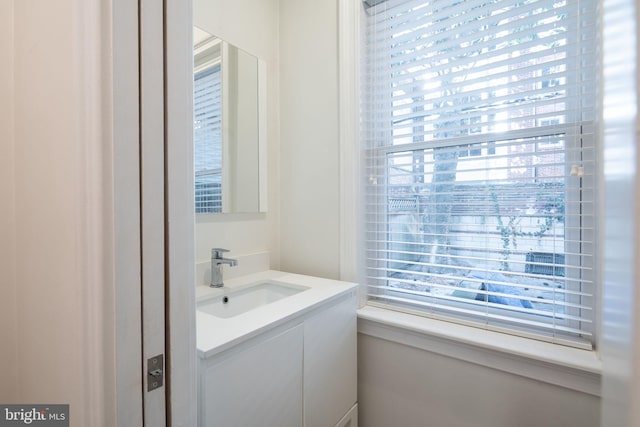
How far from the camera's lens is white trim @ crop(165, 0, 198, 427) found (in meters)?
0.53

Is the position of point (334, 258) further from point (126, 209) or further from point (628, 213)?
point (628, 213)

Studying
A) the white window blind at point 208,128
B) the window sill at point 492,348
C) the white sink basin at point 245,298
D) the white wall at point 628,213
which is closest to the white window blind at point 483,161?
the window sill at point 492,348

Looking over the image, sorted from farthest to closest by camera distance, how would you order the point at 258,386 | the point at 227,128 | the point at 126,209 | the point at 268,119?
the point at 268,119, the point at 227,128, the point at 258,386, the point at 126,209

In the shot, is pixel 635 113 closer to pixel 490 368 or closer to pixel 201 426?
pixel 201 426

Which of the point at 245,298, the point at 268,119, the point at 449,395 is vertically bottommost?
the point at 449,395

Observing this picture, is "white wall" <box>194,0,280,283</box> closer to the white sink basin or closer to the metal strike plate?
the white sink basin

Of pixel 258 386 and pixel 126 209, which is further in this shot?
pixel 258 386

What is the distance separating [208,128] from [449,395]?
1485 millimetres

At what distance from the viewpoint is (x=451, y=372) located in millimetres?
1212

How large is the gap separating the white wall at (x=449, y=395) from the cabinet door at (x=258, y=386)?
501mm

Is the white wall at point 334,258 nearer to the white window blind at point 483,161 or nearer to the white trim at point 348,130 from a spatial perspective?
the white trim at point 348,130

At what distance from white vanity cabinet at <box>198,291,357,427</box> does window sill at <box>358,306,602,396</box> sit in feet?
0.55

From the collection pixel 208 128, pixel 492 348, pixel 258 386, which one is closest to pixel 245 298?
pixel 258 386

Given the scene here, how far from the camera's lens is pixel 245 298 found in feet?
4.31
